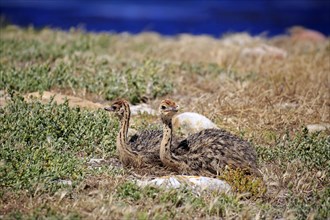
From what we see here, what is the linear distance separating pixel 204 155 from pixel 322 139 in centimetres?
202

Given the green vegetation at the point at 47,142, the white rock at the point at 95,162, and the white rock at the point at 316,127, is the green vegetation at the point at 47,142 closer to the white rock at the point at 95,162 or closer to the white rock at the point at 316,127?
the white rock at the point at 95,162

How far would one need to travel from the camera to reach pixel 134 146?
31.2 feet

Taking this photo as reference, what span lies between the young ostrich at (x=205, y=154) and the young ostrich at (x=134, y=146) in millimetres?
236

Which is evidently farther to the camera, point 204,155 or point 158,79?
point 158,79

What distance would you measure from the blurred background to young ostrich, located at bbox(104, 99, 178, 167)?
20.9 metres

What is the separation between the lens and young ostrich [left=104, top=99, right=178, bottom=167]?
9.16 metres

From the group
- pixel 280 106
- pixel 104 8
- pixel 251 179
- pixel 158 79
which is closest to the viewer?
pixel 251 179

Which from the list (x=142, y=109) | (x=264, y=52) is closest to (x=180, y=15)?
(x=264, y=52)

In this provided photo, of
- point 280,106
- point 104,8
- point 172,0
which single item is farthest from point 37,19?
point 280,106

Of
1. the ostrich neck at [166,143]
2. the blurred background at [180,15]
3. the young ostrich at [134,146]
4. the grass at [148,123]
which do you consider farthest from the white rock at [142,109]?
the blurred background at [180,15]

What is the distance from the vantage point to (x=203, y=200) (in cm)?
816

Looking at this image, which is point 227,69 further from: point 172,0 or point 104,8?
point 172,0

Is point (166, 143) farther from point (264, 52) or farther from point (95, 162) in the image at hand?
point (264, 52)

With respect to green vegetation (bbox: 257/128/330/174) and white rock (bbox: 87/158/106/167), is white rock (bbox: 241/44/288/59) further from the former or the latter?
white rock (bbox: 87/158/106/167)
